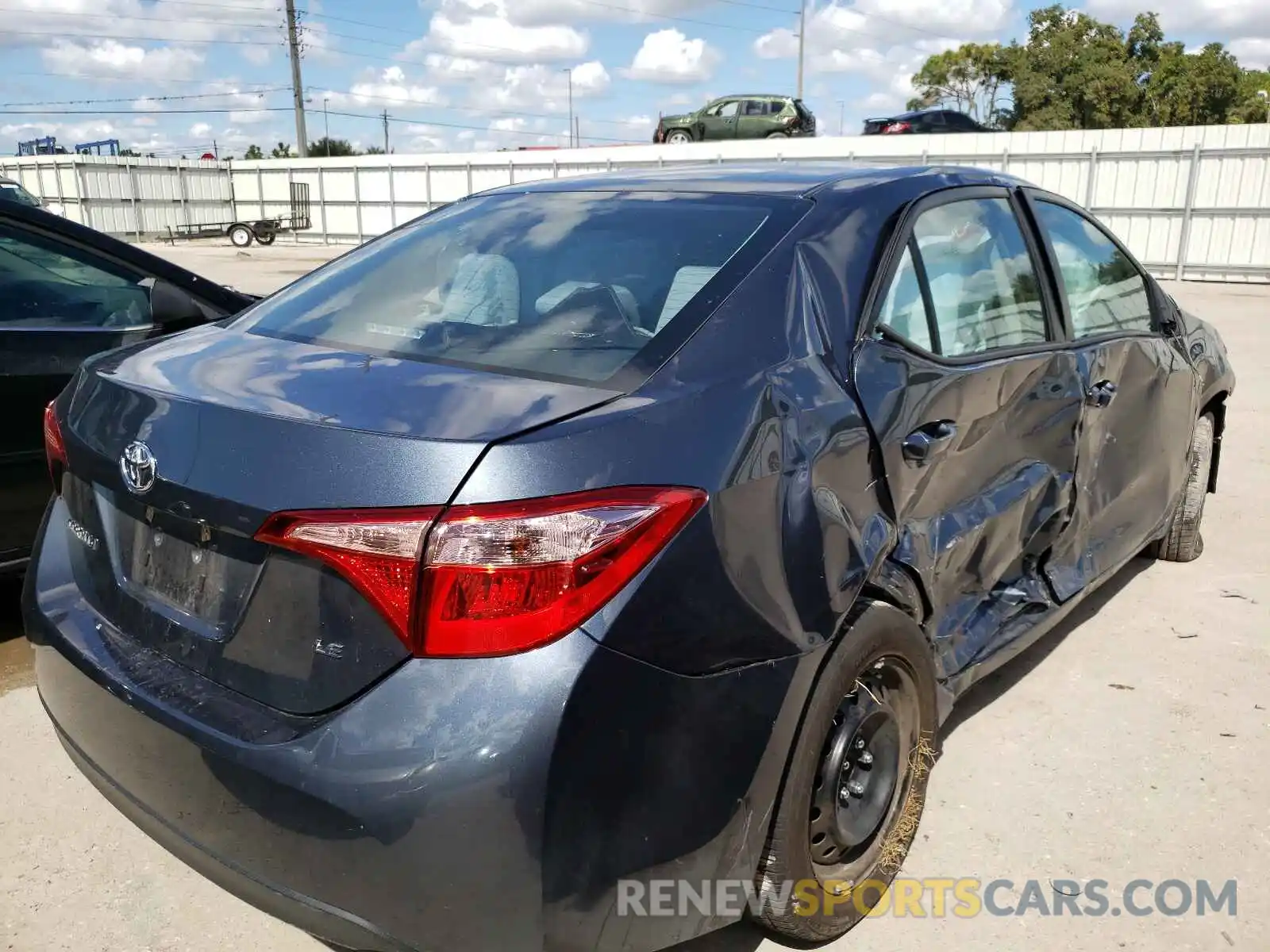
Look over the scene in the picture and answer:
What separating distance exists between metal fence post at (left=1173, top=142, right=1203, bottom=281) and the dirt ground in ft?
61.6

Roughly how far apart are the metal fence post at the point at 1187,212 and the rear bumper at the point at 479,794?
21.9 meters

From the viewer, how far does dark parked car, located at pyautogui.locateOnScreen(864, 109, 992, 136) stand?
1026 inches

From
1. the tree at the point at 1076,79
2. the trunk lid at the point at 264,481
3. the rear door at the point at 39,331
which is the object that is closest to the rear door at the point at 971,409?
the trunk lid at the point at 264,481

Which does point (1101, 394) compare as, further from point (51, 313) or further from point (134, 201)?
point (134, 201)

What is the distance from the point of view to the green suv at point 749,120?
91.3 ft

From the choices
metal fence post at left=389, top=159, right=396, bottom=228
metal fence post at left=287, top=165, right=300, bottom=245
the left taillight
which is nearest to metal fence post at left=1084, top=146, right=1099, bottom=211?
metal fence post at left=389, top=159, right=396, bottom=228

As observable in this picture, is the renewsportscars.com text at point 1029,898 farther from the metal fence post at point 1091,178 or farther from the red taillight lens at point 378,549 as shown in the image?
the metal fence post at point 1091,178

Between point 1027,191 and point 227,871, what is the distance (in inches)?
115

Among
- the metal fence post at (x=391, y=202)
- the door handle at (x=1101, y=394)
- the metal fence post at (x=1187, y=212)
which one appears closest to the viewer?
the door handle at (x=1101, y=394)

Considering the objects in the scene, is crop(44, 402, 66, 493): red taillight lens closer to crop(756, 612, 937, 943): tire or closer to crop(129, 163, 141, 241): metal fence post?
crop(756, 612, 937, 943): tire

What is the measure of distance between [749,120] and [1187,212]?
1185cm

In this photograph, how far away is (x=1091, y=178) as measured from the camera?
2145 centimetres

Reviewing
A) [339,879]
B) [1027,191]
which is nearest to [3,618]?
[339,879]

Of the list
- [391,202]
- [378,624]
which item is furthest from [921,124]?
[378,624]
